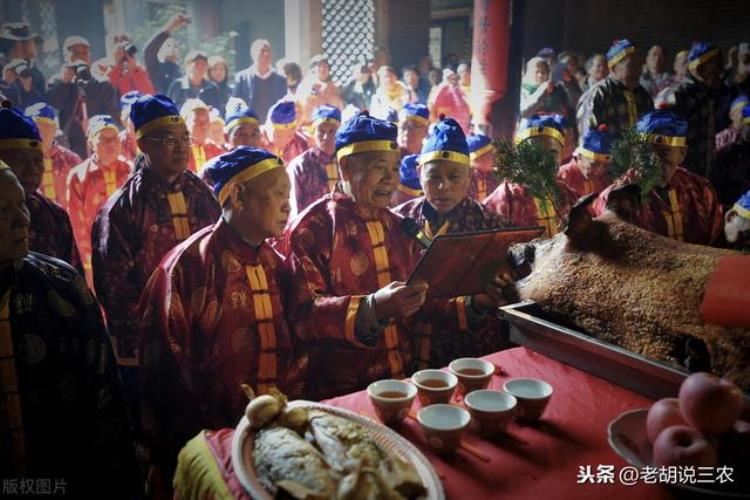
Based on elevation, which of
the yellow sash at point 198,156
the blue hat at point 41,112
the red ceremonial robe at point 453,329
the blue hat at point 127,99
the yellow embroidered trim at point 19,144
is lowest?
the red ceremonial robe at point 453,329

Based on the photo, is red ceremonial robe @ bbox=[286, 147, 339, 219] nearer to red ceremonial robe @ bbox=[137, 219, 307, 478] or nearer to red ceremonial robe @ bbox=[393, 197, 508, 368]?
red ceremonial robe @ bbox=[393, 197, 508, 368]

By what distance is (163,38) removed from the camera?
636 centimetres

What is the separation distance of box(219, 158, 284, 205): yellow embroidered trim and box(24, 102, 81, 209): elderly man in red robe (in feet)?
10.5

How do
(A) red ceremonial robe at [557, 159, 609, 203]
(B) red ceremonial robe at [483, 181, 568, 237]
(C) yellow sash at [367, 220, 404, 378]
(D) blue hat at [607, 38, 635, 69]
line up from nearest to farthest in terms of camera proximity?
(C) yellow sash at [367, 220, 404, 378] → (B) red ceremonial robe at [483, 181, 568, 237] → (A) red ceremonial robe at [557, 159, 609, 203] → (D) blue hat at [607, 38, 635, 69]

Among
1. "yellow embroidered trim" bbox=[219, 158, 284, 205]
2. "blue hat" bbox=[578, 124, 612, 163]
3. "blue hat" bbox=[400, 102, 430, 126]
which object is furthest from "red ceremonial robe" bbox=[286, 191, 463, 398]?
"blue hat" bbox=[400, 102, 430, 126]

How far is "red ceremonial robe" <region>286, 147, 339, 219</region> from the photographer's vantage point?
5.73m

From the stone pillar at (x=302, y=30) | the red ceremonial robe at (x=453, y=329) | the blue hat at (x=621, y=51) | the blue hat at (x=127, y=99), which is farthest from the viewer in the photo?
the stone pillar at (x=302, y=30)

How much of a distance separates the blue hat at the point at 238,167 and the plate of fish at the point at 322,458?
1.31 m

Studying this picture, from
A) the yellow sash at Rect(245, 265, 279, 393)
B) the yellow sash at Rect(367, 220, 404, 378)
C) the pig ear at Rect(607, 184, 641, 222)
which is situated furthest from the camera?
the yellow sash at Rect(367, 220, 404, 378)

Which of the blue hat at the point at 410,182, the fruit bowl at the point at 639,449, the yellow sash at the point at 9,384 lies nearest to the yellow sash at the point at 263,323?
the yellow sash at the point at 9,384

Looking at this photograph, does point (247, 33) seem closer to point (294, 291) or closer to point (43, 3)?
point (43, 3)

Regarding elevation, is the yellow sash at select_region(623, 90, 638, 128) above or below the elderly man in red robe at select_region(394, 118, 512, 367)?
above

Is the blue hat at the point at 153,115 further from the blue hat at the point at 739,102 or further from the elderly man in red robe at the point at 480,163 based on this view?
the blue hat at the point at 739,102

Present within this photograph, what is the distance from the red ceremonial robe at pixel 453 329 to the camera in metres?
3.42
